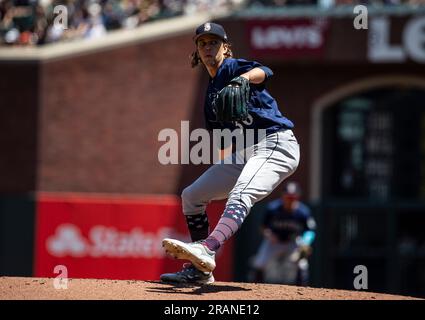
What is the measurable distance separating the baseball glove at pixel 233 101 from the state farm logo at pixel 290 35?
1036 cm

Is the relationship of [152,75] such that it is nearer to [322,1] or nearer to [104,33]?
[104,33]

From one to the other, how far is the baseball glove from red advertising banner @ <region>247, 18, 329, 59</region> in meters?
10.4

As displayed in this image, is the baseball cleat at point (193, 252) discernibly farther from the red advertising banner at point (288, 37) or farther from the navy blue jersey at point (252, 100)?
the red advertising banner at point (288, 37)

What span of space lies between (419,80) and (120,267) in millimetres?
6638

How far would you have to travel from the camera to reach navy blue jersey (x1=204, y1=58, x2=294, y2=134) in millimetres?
6965

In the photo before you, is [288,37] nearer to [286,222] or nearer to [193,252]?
[286,222]

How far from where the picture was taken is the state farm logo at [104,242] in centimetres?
1705

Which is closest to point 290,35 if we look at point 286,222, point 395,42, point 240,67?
point 395,42

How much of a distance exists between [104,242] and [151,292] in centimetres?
1053

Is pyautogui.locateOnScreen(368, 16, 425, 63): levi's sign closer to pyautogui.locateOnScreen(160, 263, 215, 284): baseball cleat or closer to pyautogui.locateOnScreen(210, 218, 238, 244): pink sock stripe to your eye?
pyautogui.locateOnScreen(160, 263, 215, 284): baseball cleat
